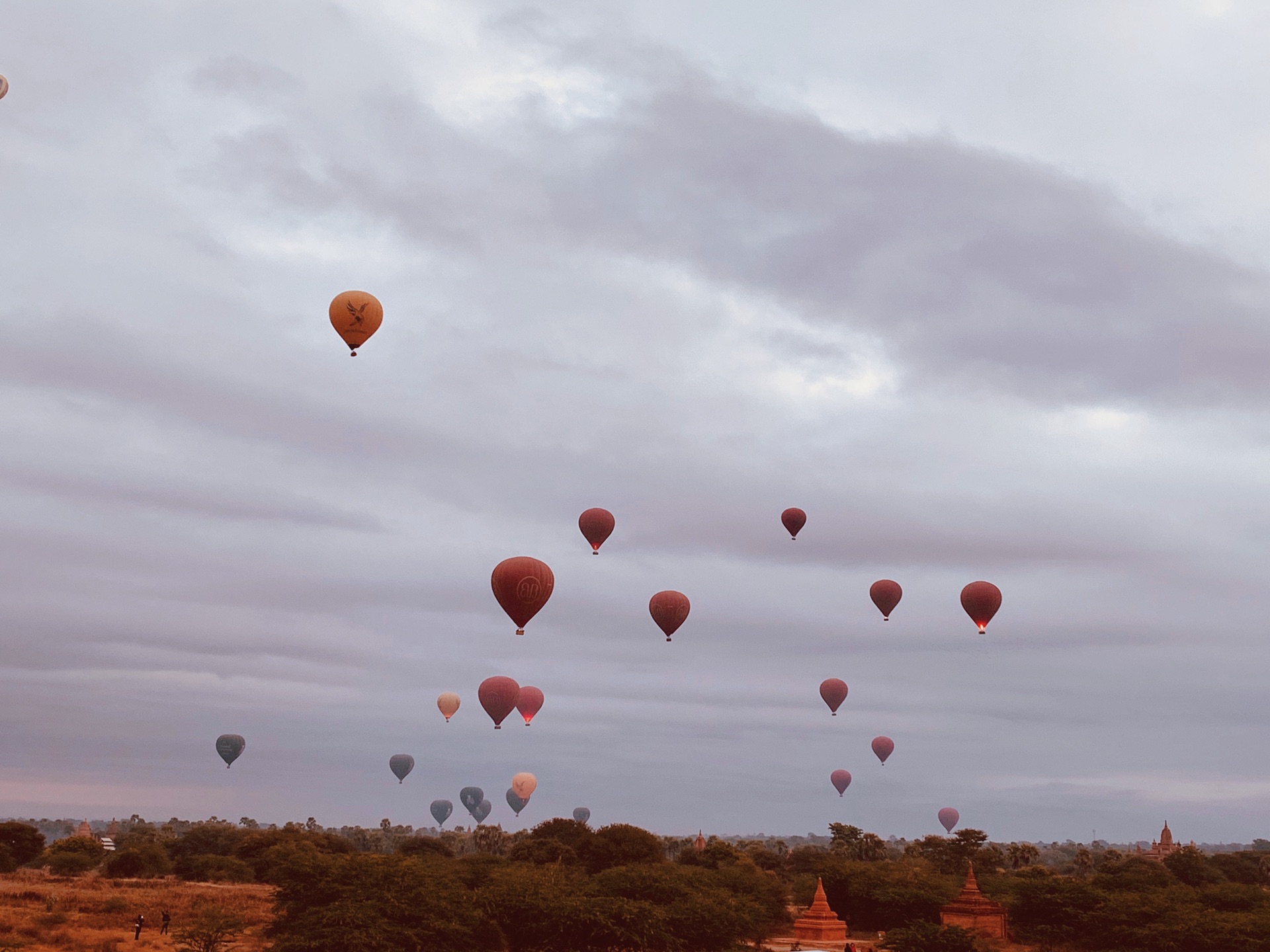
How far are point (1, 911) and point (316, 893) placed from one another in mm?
30169

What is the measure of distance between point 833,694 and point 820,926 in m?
36.2

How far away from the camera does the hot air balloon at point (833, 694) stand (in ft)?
340

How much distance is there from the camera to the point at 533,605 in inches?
2537

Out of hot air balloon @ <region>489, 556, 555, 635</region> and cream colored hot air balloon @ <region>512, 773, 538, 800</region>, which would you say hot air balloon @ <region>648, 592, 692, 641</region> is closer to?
hot air balloon @ <region>489, 556, 555, 635</region>

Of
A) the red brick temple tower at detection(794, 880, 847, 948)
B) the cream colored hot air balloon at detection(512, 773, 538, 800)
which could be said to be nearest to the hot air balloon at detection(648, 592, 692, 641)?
the red brick temple tower at detection(794, 880, 847, 948)

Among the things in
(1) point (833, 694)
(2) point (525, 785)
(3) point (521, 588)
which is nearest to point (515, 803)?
(2) point (525, 785)

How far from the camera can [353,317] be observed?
60219 millimetres

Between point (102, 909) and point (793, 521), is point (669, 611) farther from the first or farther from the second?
point (102, 909)

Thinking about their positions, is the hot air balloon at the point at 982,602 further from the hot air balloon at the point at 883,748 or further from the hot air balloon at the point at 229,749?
the hot air balloon at the point at 229,749

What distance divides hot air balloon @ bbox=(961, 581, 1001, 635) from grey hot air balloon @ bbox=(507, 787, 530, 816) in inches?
3508

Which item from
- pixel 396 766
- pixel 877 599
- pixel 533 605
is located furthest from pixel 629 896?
pixel 396 766

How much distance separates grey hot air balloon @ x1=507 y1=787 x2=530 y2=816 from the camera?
15512 cm

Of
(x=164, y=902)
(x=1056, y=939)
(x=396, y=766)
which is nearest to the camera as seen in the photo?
(x=1056, y=939)

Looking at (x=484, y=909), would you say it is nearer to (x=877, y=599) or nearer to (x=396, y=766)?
(x=877, y=599)
